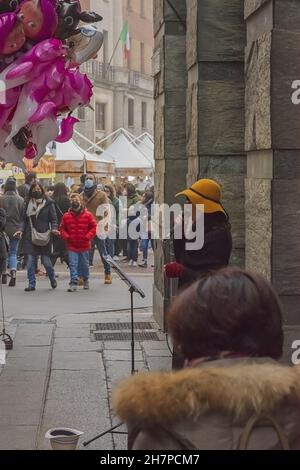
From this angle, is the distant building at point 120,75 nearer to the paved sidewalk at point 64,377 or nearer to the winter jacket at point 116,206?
the winter jacket at point 116,206

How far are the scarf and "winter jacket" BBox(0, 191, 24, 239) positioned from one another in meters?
1.52

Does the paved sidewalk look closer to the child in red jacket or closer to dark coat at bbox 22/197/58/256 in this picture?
the child in red jacket

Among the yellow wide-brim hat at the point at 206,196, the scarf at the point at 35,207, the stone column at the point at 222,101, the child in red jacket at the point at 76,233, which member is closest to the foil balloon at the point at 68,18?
the yellow wide-brim hat at the point at 206,196

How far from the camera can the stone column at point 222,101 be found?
27.6 ft

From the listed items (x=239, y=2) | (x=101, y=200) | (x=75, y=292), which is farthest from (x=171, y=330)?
(x=101, y=200)

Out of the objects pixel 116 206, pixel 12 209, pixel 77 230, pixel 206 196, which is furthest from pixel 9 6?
pixel 116 206

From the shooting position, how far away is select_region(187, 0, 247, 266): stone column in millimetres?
8414

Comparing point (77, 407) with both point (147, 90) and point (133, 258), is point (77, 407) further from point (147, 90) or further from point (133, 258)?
point (147, 90)

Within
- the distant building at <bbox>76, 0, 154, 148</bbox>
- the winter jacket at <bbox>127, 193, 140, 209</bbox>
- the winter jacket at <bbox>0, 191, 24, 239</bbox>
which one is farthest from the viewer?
the distant building at <bbox>76, 0, 154, 148</bbox>

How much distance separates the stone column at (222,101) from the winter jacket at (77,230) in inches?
253

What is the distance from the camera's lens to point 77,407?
7.06m

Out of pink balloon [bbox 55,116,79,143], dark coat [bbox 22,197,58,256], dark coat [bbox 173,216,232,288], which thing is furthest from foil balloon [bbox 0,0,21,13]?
dark coat [bbox 22,197,58,256]

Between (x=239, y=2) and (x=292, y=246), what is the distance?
3125mm

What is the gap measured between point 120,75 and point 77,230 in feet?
137
